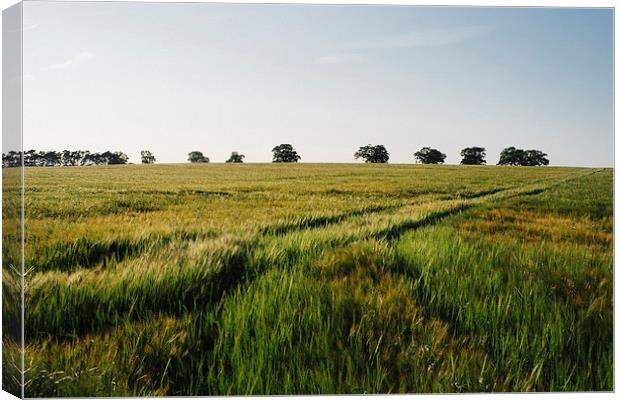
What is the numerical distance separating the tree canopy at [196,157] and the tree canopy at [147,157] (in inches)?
9.4

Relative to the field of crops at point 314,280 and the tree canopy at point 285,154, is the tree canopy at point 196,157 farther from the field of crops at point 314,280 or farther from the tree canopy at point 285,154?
the tree canopy at point 285,154

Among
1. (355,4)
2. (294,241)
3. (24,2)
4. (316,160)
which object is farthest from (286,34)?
(24,2)

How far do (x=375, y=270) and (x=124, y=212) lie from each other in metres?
1.73

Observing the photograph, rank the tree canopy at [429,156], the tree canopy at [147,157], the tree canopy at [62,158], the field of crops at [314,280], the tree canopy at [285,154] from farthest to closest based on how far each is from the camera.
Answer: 1. the tree canopy at [429,156]
2. the tree canopy at [285,154]
3. the tree canopy at [147,157]
4. the tree canopy at [62,158]
5. the field of crops at [314,280]

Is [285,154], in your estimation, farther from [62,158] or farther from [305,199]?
[62,158]

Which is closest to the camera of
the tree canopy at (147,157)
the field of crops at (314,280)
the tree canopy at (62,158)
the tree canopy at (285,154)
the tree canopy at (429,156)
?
the field of crops at (314,280)

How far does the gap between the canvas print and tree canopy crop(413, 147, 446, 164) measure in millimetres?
18

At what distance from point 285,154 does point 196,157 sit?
2.00 feet

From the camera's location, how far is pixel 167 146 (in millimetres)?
3953

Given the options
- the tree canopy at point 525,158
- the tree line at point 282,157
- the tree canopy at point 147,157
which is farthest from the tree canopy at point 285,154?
the tree canopy at point 525,158

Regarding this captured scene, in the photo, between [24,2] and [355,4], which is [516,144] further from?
[24,2]

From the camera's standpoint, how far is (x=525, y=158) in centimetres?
429

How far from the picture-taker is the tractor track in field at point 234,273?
3535mm

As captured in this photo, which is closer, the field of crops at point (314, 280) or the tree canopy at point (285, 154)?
the field of crops at point (314, 280)
